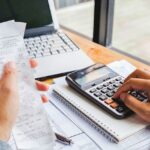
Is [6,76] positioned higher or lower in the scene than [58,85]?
higher

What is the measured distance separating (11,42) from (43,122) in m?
0.17

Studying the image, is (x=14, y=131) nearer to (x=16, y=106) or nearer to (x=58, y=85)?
(x=16, y=106)

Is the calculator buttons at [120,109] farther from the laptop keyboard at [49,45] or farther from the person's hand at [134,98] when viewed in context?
the laptop keyboard at [49,45]

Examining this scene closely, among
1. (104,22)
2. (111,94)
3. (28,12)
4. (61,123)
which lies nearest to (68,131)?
(61,123)

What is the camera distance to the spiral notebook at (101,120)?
0.56 metres

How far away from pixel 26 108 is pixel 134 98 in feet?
0.75

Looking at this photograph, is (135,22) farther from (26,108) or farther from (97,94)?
(26,108)

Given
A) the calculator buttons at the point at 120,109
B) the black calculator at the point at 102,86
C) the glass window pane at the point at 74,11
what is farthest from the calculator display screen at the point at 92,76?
the glass window pane at the point at 74,11

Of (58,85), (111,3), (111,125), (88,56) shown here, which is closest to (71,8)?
(111,3)

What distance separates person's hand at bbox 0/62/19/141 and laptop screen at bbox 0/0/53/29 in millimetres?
386

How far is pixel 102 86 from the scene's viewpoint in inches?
26.6

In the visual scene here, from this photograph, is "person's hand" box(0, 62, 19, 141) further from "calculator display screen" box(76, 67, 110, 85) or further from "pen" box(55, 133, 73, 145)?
"calculator display screen" box(76, 67, 110, 85)

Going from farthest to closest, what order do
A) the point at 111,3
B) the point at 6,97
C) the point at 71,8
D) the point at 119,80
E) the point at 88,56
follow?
the point at 71,8, the point at 111,3, the point at 88,56, the point at 119,80, the point at 6,97

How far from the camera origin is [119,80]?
0.70m
